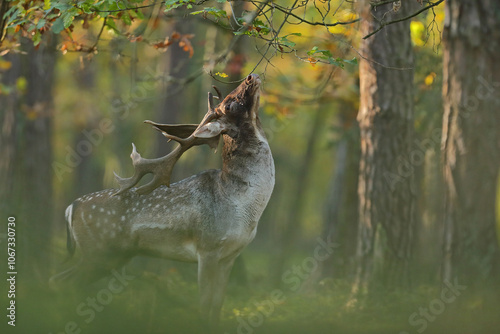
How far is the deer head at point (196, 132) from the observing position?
659 cm

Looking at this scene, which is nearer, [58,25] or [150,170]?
[150,170]

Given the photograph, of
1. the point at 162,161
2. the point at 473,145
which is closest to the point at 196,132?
the point at 162,161

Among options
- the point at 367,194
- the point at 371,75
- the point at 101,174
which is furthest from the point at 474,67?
the point at 101,174

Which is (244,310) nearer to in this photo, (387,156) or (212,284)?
(212,284)

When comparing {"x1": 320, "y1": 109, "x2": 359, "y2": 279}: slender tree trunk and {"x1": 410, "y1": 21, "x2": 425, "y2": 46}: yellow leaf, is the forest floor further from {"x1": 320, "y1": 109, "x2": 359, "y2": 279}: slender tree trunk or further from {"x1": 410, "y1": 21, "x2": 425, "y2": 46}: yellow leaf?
{"x1": 410, "y1": 21, "x2": 425, "y2": 46}: yellow leaf

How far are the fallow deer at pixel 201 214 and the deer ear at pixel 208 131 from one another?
10 millimetres

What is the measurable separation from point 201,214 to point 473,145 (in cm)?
399

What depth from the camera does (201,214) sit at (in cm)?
688

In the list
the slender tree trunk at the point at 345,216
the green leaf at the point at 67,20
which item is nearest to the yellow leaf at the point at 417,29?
the slender tree trunk at the point at 345,216

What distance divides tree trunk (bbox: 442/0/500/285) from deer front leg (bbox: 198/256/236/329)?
134 inches

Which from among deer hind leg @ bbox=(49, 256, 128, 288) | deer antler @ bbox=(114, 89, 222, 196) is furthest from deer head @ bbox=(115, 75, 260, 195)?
deer hind leg @ bbox=(49, 256, 128, 288)

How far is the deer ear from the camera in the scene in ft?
22.1

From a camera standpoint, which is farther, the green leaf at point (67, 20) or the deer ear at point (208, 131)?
the deer ear at point (208, 131)

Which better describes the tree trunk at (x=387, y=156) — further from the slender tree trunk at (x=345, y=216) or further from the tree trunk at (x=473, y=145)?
the slender tree trunk at (x=345, y=216)
